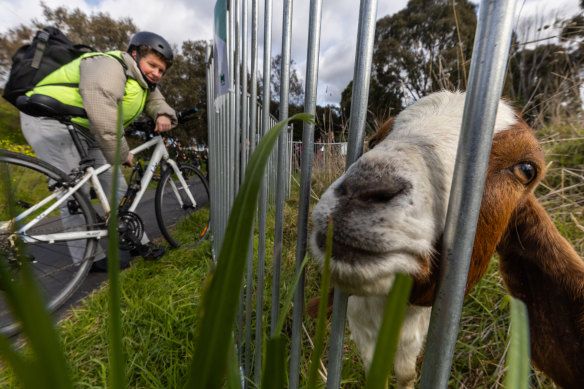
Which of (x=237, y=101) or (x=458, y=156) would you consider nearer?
(x=458, y=156)

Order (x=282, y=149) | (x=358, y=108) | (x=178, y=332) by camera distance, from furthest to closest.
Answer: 1. (x=178, y=332)
2. (x=282, y=149)
3. (x=358, y=108)

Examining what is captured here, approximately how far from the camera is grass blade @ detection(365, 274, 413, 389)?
292mm

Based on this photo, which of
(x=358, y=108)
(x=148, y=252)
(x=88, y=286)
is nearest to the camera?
(x=358, y=108)

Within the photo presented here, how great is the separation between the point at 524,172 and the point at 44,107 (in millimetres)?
3552

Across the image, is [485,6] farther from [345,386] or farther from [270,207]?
[270,207]

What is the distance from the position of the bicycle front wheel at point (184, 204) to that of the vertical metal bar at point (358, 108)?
140 inches

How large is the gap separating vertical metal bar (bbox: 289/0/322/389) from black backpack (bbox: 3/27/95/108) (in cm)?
313

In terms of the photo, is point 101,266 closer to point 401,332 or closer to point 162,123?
point 162,123

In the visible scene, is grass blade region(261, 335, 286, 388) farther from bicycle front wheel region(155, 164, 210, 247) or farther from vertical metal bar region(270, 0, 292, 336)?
bicycle front wheel region(155, 164, 210, 247)

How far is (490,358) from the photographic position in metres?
1.98

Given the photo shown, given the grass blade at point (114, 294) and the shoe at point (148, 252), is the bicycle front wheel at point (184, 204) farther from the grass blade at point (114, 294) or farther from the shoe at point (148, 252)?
the grass blade at point (114, 294)

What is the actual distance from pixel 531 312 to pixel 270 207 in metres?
3.55

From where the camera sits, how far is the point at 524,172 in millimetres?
1145

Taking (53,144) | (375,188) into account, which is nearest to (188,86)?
(53,144)
